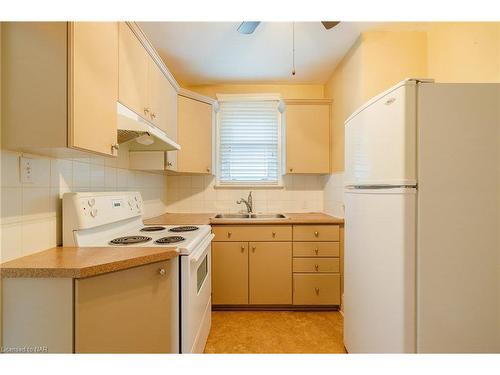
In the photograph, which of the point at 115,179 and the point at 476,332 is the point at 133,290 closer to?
the point at 115,179

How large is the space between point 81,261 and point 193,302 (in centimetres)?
64

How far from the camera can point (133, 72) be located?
1.55 meters

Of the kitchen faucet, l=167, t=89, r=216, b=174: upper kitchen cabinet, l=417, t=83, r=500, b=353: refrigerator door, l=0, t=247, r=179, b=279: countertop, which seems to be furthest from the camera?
the kitchen faucet

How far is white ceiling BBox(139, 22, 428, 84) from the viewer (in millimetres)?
1951

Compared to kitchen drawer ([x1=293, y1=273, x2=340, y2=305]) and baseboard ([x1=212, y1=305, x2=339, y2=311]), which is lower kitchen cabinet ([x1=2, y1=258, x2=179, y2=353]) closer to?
baseboard ([x1=212, y1=305, x2=339, y2=311])

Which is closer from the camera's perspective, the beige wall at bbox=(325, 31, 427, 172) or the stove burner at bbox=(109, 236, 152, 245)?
the stove burner at bbox=(109, 236, 152, 245)

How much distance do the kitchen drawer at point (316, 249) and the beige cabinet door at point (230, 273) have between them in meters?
0.49

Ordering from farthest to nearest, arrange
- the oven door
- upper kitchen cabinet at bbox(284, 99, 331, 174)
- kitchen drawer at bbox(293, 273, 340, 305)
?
1. upper kitchen cabinet at bbox(284, 99, 331, 174)
2. kitchen drawer at bbox(293, 273, 340, 305)
3. the oven door

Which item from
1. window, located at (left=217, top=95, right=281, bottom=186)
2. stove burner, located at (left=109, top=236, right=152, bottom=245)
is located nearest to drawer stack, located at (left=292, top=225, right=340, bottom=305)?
window, located at (left=217, top=95, right=281, bottom=186)

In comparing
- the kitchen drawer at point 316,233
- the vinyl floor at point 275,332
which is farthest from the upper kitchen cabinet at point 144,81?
the vinyl floor at point 275,332

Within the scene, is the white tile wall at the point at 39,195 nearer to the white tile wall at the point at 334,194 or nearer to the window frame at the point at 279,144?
the window frame at the point at 279,144

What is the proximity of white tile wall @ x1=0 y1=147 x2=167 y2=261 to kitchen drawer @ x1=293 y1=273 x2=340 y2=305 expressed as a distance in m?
1.84

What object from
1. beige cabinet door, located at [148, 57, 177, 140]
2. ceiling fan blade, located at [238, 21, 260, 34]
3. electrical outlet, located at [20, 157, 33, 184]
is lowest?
electrical outlet, located at [20, 157, 33, 184]

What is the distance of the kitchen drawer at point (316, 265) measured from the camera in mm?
2322
